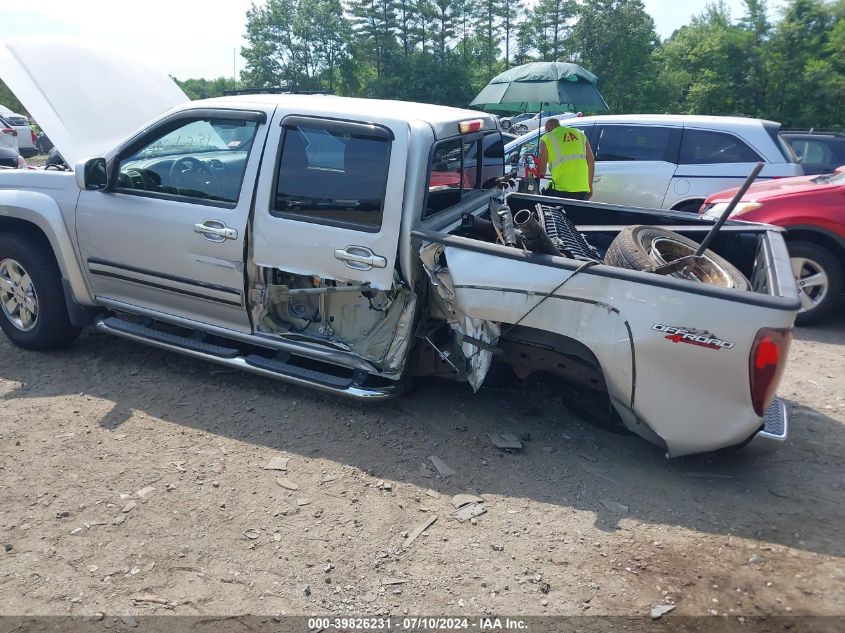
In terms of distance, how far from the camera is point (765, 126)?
793 cm

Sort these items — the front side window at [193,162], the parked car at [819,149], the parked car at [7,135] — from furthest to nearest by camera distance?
the parked car at [7,135] → the parked car at [819,149] → the front side window at [193,162]

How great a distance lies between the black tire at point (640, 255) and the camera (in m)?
3.62

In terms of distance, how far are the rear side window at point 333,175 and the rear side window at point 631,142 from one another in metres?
5.59

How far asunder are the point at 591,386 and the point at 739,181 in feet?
17.4

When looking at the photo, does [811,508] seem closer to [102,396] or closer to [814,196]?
[814,196]

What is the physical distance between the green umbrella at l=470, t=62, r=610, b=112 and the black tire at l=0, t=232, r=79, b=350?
659 cm

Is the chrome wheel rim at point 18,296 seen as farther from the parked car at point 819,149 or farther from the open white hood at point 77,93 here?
the parked car at point 819,149

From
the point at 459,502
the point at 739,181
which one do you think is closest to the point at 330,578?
the point at 459,502

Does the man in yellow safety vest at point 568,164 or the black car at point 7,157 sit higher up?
the man in yellow safety vest at point 568,164

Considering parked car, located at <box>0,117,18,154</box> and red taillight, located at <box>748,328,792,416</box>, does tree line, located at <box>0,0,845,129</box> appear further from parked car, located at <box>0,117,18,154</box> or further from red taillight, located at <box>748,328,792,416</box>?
red taillight, located at <box>748,328,792,416</box>

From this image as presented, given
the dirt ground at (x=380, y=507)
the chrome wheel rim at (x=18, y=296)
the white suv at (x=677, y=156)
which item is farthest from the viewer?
the white suv at (x=677, y=156)

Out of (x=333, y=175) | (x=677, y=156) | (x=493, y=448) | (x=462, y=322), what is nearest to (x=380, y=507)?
(x=493, y=448)

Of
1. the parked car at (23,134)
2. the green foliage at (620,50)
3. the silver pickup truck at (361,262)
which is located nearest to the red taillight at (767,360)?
the silver pickup truck at (361,262)

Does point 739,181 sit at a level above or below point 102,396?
above
